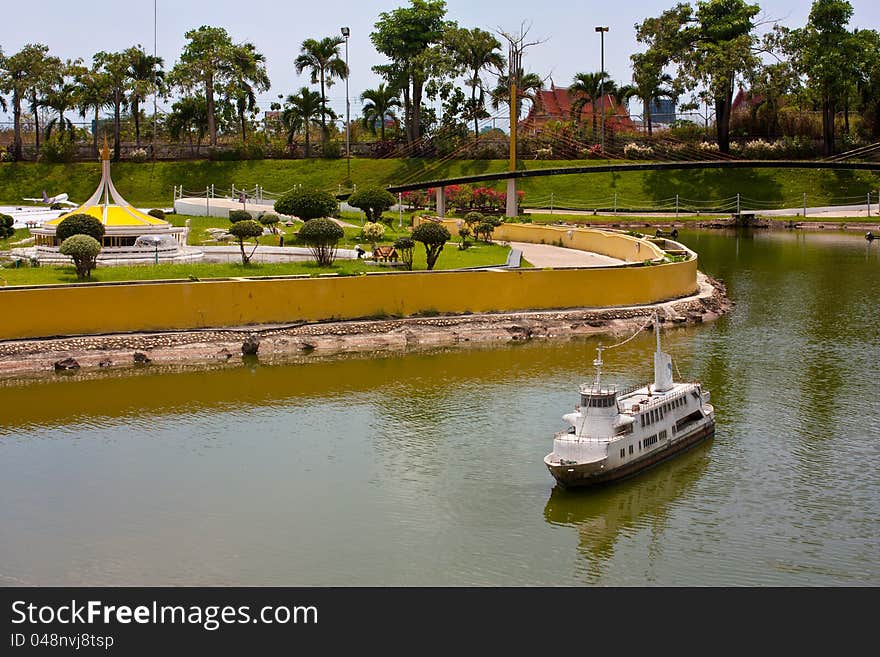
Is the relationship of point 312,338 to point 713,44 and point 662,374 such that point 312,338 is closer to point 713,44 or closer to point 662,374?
point 662,374

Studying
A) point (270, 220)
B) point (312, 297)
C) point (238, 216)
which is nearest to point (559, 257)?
point (270, 220)

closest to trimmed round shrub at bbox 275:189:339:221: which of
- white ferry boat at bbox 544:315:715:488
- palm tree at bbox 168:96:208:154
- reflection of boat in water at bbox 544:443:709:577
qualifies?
white ferry boat at bbox 544:315:715:488

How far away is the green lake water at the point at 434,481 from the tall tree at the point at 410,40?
63215 mm

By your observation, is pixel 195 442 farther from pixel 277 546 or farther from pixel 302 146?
pixel 302 146

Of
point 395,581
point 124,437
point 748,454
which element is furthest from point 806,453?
point 124,437

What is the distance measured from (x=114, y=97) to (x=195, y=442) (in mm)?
72248

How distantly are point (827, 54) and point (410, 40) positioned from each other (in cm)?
3410

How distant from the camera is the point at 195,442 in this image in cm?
2927

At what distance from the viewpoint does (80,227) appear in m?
46.1

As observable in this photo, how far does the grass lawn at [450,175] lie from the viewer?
88.9m

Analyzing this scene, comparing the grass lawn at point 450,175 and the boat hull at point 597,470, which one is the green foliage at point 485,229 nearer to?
the grass lawn at point 450,175

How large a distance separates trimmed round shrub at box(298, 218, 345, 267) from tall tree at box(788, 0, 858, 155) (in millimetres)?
57316

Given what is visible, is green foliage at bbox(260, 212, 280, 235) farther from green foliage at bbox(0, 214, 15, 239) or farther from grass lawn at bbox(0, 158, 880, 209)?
grass lawn at bbox(0, 158, 880, 209)

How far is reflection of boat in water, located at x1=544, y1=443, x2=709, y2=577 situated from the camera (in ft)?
74.2
